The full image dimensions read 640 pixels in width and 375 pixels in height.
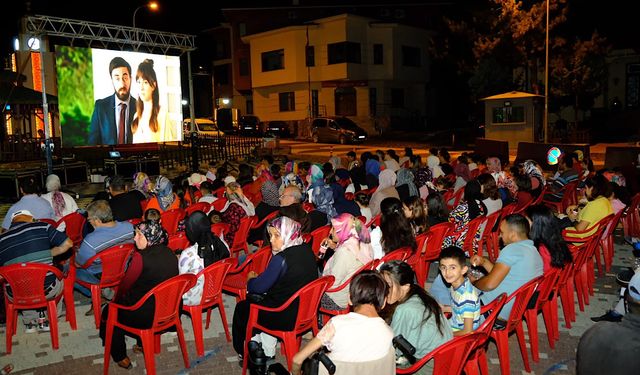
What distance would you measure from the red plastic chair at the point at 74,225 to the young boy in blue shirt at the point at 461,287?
16.1 feet

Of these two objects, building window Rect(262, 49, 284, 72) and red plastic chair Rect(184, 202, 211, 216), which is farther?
building window Rect(262, 49, 284, 72)

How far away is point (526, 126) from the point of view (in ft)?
78.4

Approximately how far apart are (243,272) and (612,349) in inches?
155

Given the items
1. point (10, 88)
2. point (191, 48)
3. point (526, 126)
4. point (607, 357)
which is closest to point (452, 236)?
point (607, 357)

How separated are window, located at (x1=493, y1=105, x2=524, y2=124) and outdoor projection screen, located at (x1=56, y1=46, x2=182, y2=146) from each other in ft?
44.1

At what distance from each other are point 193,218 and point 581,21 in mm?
32817

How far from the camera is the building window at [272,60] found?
3966 cm

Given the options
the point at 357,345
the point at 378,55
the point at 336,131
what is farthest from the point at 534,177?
the point at 378,55

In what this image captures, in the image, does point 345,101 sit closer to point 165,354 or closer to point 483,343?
point 165,354

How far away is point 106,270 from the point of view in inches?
211

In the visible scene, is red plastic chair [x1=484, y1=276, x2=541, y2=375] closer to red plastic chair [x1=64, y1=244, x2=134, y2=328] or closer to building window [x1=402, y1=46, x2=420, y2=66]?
red plastic chair [x1=64, y1=244, x2=134, y2=328]

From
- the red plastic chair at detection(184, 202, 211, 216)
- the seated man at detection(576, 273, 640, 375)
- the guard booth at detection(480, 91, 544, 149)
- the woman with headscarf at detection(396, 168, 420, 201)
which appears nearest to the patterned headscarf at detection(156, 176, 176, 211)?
the red plastic chair at detection(184, 202, 211, 216)

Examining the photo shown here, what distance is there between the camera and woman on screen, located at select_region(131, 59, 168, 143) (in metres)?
17.2

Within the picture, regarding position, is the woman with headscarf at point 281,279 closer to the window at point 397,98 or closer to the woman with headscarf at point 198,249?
the woman with headscarf at point 198,249
